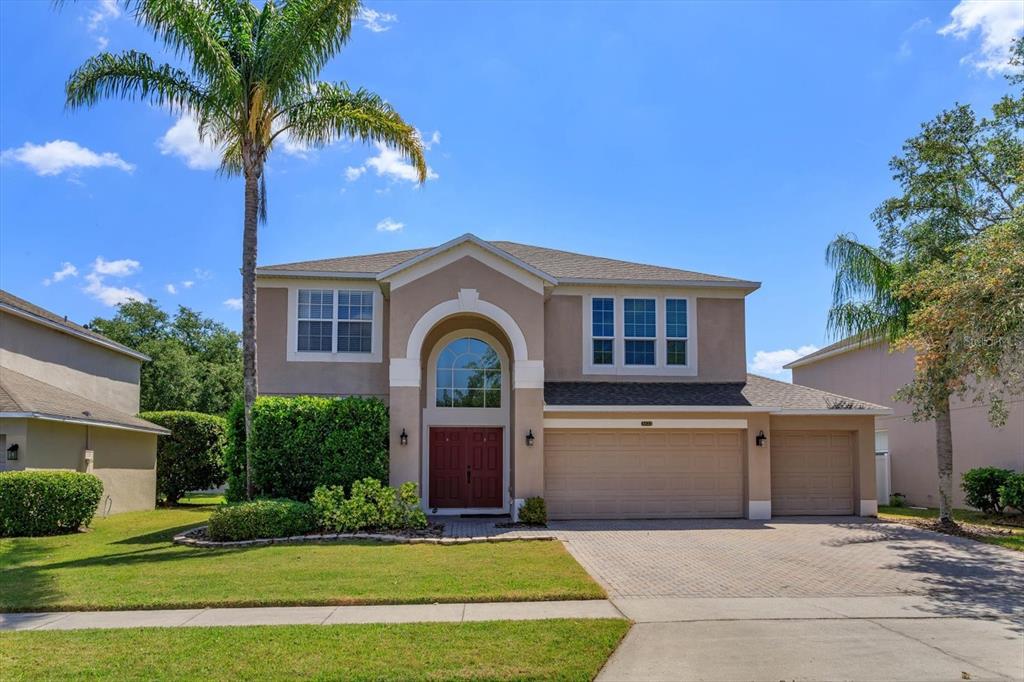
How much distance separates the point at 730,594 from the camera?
31.7 ft

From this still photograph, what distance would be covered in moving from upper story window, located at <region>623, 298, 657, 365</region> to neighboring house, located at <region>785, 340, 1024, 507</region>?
7128 mm

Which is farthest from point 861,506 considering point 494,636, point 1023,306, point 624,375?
point 494,636

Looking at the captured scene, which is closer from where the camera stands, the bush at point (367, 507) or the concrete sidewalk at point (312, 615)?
the concrete sidewalk at point (312, 615)

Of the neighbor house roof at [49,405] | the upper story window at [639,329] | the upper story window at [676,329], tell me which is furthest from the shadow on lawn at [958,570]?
the neighbor house roof at [49,405]

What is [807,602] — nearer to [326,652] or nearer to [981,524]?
[326,652]

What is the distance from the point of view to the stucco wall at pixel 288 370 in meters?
18.0

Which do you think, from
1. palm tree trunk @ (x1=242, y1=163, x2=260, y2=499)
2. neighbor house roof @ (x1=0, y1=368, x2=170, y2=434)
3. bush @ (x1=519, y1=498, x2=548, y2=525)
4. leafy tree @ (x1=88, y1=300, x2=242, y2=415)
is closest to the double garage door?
bush @ (x1=519, y1=498, x2=548, y2=525)

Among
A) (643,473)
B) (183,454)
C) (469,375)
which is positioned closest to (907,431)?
(643,473)

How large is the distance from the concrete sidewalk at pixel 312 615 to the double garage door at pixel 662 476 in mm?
8311

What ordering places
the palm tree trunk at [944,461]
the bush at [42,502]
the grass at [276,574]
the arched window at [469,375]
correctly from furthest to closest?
the arched window at [469,375] < the palm tree trunk at [944,461] < the bush at [42,502] < the grass at [276,574]

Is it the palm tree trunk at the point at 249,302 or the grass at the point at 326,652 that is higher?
the palm tree trunk at the point at 249,302

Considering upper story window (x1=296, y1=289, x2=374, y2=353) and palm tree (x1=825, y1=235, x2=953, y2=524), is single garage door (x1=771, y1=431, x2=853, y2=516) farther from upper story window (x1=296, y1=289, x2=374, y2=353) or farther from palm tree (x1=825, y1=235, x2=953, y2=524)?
upper story window (x1=296, y1=289, x2=374, y2=353)

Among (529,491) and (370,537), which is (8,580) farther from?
(529,491)

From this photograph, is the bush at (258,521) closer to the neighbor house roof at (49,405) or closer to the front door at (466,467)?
the front door at (466,467)
